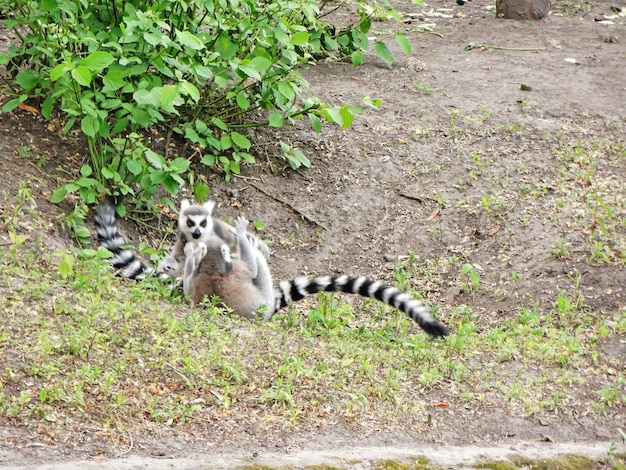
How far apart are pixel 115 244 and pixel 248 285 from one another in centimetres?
120

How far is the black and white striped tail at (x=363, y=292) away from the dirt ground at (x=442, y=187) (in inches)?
33.3

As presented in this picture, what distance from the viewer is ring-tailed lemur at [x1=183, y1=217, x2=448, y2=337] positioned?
6738 millimetres

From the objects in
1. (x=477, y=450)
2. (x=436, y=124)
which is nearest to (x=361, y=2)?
(x=436, y=124)

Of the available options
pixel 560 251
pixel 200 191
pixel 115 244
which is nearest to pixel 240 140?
pixel 200 191

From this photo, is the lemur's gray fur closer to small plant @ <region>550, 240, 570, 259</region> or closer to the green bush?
the green bush

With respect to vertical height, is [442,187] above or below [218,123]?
below

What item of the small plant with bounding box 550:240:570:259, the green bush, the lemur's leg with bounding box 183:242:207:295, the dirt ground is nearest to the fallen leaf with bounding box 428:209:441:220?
the dirt ground

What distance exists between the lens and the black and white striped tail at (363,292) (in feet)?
21.0

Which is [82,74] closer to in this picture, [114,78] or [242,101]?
[114,78]

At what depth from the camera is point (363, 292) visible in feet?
22.5

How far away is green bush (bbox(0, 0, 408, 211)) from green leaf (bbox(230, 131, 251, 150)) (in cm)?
2

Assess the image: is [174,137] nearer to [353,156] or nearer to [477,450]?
[353,156]

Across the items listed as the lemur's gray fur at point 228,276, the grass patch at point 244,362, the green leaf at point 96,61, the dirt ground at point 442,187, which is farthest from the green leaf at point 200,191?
the green leaf at point 96,61

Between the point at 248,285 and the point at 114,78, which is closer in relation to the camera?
the point at 114,78
